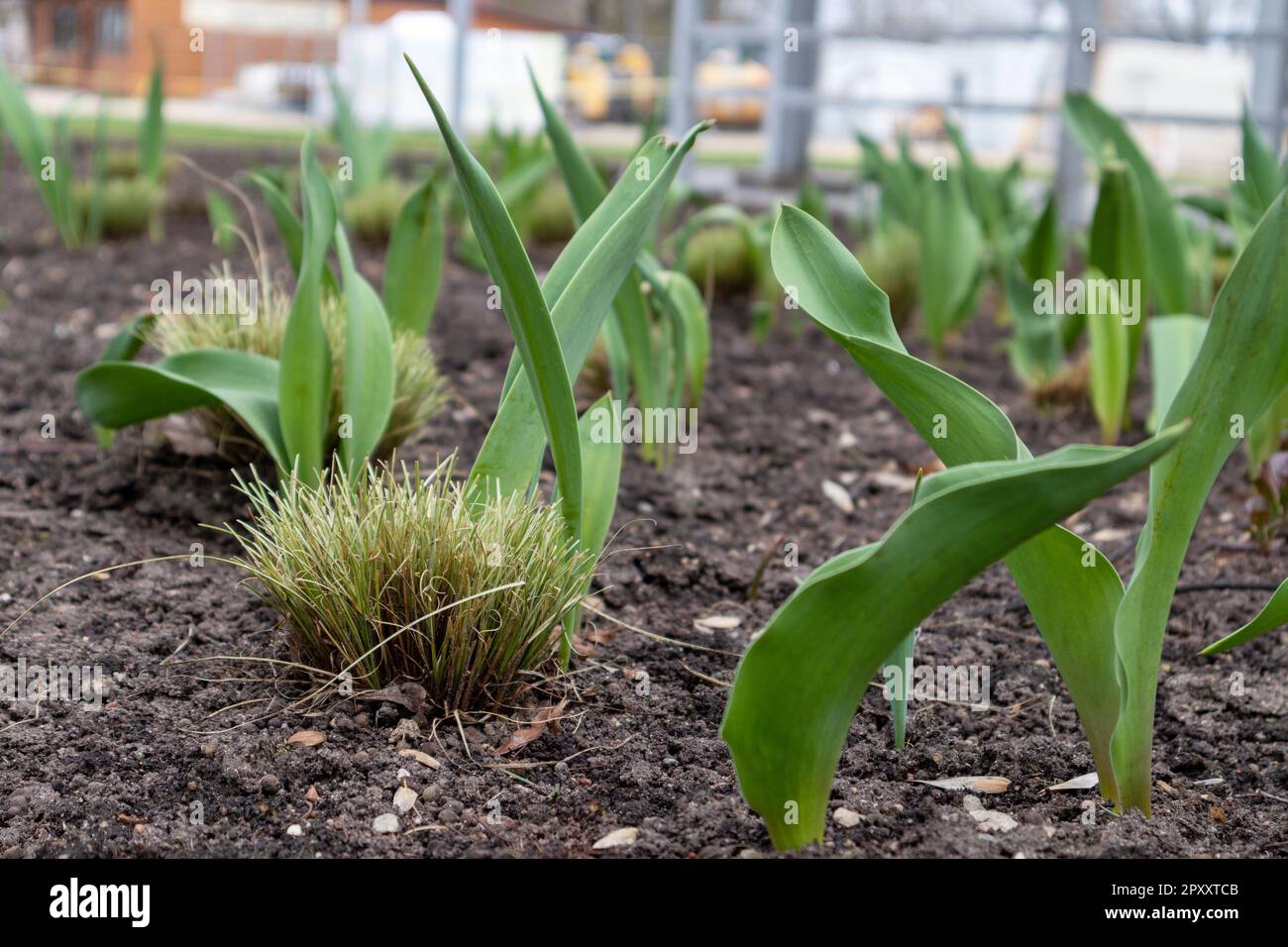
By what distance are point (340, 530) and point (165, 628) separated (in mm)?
425

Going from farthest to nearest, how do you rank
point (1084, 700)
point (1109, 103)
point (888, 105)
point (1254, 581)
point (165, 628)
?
point (1109, 103) < point (888, 105) < point (1254, 581) < point (165, 628) < point (1084, 700)

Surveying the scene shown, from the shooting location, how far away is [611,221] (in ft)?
5.45

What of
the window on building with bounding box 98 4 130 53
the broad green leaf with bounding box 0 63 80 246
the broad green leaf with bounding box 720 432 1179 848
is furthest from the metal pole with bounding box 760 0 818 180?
the window on building with bounding box 98 4 130 53

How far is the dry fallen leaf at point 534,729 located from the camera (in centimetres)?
152

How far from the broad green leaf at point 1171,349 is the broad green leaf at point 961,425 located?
95cm

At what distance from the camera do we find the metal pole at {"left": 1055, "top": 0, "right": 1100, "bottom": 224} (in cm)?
591

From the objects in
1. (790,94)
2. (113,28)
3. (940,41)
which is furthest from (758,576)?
(113,28)

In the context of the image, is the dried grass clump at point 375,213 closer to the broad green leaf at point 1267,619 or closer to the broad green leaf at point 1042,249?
the broad green leaf at point 1042,249

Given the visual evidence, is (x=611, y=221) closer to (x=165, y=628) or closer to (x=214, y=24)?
(x=165, y=628)

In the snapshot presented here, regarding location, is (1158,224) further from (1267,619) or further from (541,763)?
(541,763)

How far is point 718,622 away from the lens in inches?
76.9

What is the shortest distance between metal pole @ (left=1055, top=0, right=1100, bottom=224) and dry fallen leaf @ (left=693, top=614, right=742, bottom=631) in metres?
4.39

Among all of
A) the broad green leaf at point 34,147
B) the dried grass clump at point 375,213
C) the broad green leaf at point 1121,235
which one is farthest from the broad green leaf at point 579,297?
the dried grass clump at point 375,213
